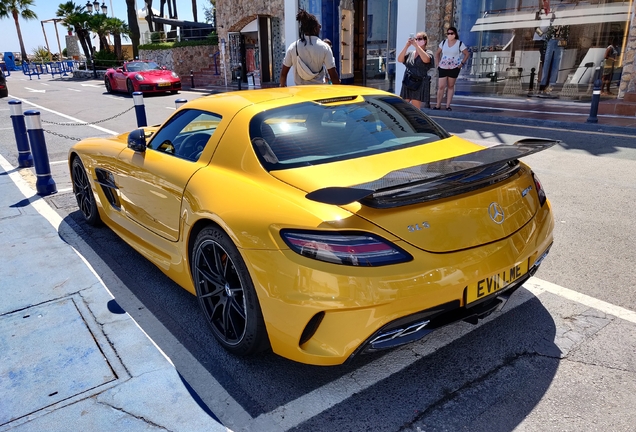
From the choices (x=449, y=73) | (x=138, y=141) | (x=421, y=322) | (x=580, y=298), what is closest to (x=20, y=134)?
(x=138, y=141)

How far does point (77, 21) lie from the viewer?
129 ft

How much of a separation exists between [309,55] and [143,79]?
14288mm

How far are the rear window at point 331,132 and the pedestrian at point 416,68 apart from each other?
6.49 metres

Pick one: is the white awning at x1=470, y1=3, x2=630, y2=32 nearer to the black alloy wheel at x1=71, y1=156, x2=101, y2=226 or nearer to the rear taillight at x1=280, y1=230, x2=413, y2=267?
the black alloy wheel at x1=71, y1=156, x2=101, y2=226

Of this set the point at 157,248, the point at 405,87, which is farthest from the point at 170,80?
the point at 157,248

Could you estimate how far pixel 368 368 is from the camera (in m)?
2.70

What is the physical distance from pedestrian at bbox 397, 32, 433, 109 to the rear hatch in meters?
7.25

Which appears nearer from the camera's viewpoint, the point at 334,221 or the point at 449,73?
the point at 334,221

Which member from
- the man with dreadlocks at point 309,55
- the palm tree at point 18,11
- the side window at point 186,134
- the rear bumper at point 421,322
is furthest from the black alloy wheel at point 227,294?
the palm tree at point 18,11

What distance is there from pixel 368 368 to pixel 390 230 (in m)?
0.86

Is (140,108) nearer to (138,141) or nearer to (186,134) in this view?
(138,141)

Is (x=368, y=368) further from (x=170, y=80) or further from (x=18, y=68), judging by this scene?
(x=18, y=68)

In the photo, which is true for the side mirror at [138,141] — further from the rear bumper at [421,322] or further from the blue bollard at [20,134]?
the blue bollard at [20,134]

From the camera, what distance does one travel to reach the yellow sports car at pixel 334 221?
2.25 m
